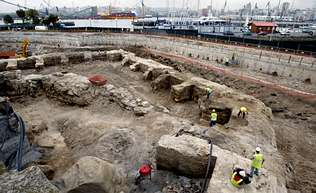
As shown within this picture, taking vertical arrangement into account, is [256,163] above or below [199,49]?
below

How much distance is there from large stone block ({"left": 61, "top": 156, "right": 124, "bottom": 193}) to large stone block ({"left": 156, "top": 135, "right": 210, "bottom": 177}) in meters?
1.67

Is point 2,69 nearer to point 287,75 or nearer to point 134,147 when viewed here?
point 134,147

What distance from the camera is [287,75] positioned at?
20.2 metres

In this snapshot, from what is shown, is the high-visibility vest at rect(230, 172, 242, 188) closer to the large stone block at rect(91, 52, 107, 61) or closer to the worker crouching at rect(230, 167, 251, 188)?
the worker crouching at rect(230, 167, 251, 188)

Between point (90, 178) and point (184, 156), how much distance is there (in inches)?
107

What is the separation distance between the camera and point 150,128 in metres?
9.70

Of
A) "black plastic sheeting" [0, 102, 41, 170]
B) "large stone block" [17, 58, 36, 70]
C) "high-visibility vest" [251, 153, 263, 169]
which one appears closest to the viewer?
"high-visibility vest" [251, 153, 263, 169]

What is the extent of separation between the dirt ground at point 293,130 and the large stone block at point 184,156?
10.9 ft

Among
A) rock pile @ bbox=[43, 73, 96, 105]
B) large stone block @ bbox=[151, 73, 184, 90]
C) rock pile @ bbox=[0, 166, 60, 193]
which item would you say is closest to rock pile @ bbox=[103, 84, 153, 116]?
rock pile @ bbox=[43, 73, 96, 105]

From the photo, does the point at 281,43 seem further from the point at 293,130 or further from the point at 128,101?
the point at 128,101

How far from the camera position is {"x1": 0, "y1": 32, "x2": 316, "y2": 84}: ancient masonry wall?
20.2 metres

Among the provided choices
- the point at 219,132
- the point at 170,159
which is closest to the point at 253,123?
the point at 219,132

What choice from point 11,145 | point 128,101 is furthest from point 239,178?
point 128,101

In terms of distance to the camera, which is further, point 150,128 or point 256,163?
point 150,128
